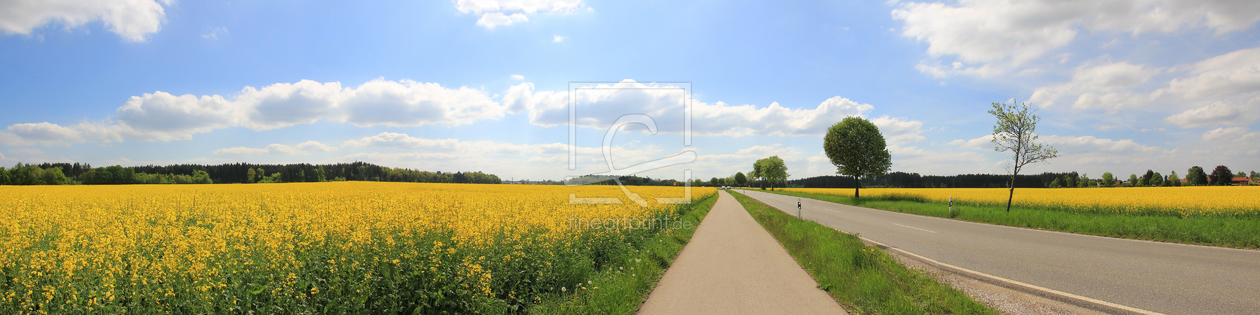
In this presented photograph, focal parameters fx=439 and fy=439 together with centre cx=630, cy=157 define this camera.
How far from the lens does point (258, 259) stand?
17.2 ft

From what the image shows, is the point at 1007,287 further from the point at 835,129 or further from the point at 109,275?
the point at 835,129

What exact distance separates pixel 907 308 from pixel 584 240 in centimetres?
566

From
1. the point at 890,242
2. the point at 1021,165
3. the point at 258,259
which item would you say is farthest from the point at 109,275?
the point at 1021,165

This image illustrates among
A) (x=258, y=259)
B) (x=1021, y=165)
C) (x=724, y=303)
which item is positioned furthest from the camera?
(x=1021, y=165)

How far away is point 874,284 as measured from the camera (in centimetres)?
649

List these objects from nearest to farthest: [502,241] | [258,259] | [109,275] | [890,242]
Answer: [109,275] → [258,259] → [502,241] → [890,242]

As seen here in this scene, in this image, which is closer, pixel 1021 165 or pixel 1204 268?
pixel 1204 268

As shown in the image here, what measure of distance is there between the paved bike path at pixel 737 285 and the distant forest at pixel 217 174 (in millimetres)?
52690

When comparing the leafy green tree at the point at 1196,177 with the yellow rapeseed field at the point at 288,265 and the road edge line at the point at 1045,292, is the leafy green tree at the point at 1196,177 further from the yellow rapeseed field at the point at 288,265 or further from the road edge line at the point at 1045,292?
the yellow rapeseed field at the point at 288,265

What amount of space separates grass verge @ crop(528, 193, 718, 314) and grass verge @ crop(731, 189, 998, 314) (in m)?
2.86

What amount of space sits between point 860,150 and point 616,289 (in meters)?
39.9

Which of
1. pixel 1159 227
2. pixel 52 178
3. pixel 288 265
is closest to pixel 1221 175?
pixel 1159 227

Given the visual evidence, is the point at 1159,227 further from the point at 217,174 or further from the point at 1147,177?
the point at 1147,177

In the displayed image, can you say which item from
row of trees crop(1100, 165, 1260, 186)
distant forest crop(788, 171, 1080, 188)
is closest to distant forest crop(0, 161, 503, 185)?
distant forest crop(788, 171, 1080, 188)
